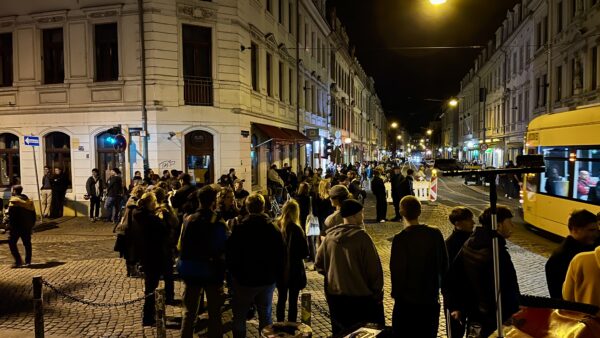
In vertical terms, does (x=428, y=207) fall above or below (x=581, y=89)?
below

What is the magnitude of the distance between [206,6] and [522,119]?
99.2ft

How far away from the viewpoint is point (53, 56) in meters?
18.2

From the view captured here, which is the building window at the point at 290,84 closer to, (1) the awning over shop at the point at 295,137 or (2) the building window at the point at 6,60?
(1) the awning over shop at the point at 295,137

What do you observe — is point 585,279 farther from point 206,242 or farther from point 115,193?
point 115,193

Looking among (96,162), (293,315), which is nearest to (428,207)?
(96,162)

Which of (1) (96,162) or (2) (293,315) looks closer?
(2) (293,315)

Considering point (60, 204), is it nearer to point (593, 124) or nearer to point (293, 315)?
point (293, 315)

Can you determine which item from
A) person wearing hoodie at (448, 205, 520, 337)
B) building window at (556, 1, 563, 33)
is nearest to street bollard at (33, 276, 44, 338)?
person wearing hoodie at (448, 205, 520, 337)

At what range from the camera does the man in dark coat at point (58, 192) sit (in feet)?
55.7

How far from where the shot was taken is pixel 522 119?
3825cm

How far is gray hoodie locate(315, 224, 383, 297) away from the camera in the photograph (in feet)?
14.1

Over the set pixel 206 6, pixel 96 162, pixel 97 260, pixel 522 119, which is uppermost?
pixel 206 6

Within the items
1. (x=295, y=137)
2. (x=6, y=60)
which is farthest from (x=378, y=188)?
(x=6, y=60)

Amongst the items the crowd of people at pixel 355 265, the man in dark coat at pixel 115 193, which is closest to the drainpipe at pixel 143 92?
the man in dark coat at pixel 115 193
